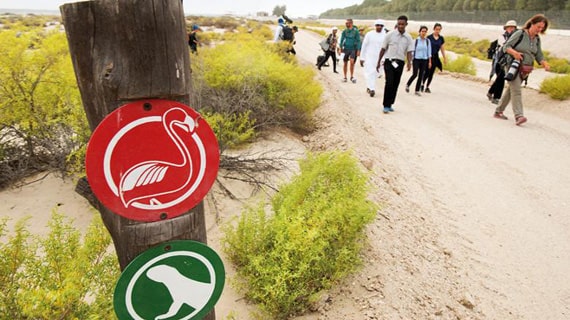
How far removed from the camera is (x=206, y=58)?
246 inches

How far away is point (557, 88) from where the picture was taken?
8.30m

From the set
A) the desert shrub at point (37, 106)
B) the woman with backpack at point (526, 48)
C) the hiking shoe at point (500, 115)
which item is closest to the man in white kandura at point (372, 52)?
the hiking shoe at point (500, 115)

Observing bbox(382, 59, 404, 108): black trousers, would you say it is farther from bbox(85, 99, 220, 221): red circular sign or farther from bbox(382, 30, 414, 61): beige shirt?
bbox(85, 99, 220, 221): red circular sign

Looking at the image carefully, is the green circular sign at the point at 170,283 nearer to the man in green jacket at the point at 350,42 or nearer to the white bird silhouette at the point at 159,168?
the white bird silhouette at the point at 159,168

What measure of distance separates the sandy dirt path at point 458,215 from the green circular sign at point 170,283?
1202mm

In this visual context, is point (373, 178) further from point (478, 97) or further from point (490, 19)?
point (490, 19)

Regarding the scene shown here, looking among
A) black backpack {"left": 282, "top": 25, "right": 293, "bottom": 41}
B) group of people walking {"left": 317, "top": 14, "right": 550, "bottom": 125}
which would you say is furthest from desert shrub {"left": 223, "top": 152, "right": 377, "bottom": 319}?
black backpack {"left": 282, "top": 25, "right": 293, "bottom": 41}

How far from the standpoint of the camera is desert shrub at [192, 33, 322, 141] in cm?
515

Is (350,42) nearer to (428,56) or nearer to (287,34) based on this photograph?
(287,34)

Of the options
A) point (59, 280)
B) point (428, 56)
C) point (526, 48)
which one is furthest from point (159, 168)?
point (428, 56)

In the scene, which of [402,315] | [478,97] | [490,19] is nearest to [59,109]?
[402,315]

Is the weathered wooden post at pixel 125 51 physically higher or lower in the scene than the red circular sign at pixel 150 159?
higher

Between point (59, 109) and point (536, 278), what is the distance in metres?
4.90

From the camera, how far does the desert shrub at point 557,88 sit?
8.19m
